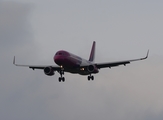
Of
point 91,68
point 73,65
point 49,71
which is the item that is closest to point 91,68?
point 91,68

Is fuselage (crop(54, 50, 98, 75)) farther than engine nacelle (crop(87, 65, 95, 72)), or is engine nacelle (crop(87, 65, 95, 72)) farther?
engine nacelle (crop(87, 65, 95, 72))

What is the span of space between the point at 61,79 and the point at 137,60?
14.0 metres

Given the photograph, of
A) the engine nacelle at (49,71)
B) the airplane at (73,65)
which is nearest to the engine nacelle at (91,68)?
the airplane at (73,65)

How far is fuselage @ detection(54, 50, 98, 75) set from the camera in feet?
295

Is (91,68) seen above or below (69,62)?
below

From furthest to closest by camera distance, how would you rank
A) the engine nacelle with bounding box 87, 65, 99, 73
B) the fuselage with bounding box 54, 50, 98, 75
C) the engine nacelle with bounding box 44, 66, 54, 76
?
the engine nacelle with bounding box 44, 66, 54, 76, the engine nacelle with bounding box 87, 65, 99, 73, the fuselage with bounding box 54, 50, 98, 75

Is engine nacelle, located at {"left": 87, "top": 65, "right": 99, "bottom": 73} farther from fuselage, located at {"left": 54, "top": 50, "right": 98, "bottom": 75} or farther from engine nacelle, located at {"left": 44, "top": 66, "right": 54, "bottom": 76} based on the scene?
engine nacelle, located at {"left": 44, "top": 66, "right": 54, "bottom": 76}

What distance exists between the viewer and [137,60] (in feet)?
309

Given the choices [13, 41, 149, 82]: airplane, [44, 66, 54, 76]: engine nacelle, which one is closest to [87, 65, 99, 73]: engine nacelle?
[13, 41, 149, 82]: airplane

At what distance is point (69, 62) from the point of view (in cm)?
9062

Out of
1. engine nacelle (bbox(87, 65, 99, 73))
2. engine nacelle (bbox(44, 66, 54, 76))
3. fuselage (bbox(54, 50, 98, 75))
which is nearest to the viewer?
fuselage (bbox(54, 50, 98, 75))

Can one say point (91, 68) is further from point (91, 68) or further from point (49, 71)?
point (49, 71)

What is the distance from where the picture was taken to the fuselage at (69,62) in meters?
89.8
